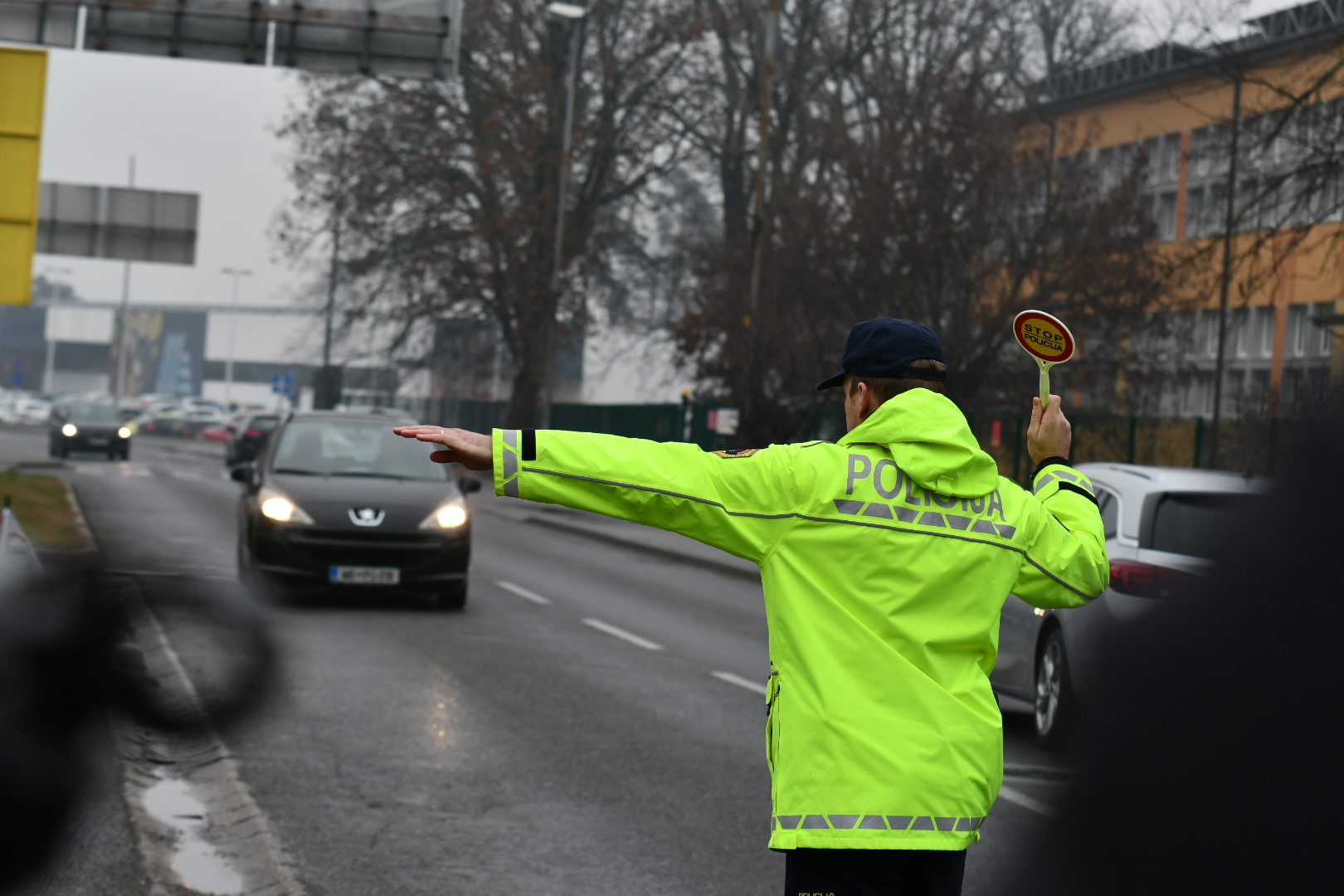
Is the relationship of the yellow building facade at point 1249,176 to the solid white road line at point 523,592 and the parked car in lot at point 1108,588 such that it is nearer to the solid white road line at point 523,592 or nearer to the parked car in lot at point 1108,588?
the parked car in lot at point 1108,588

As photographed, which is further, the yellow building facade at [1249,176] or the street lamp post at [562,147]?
the street lamp post at [562,147]

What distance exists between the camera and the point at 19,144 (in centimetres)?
1773

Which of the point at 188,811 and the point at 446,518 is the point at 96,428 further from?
the point at 188,811

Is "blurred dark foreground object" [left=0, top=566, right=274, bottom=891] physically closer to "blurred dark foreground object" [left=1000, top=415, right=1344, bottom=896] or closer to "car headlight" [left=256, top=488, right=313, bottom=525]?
"blurred dark foreground object" [left=1000, top=415, right=1344, bottom=896]

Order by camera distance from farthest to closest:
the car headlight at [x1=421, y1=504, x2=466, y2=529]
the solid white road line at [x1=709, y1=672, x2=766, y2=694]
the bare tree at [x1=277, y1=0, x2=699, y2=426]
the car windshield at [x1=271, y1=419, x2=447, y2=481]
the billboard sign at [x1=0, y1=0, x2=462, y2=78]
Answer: the bare tree at [x1=277, y1=0, x2=699, y2=426] → the billboard sign at [x1=0, y1=0, x2=462, y2=78] → the car windshield at [x1=271, y1=419, x2=447, y2=481] → the car headlight at [x1=421, y1=504, x2=466, y2=529] → the solid white road line at [x1=709, y1=672, x2=766, y2=694]

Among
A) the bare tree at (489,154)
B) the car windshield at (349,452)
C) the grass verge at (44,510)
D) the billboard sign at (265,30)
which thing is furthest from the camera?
the bare tree at (489,154)

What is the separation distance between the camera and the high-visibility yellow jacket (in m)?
3.11

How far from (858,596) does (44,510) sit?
20.4 meters

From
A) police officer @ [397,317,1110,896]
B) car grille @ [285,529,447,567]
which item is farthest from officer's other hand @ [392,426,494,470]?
car grille @ [285,529,447,567]

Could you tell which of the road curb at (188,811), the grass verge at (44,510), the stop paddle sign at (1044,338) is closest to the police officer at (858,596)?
the stop paddle sign at (1044,338)

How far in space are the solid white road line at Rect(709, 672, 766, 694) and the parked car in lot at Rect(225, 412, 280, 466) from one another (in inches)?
1383

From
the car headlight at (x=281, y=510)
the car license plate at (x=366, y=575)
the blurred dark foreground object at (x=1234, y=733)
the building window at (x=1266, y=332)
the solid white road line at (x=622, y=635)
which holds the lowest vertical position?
the solid white road line at (x=622, y=635)

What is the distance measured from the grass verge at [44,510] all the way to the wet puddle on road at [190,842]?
6.81 metres

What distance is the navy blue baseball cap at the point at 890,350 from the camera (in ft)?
10.9
